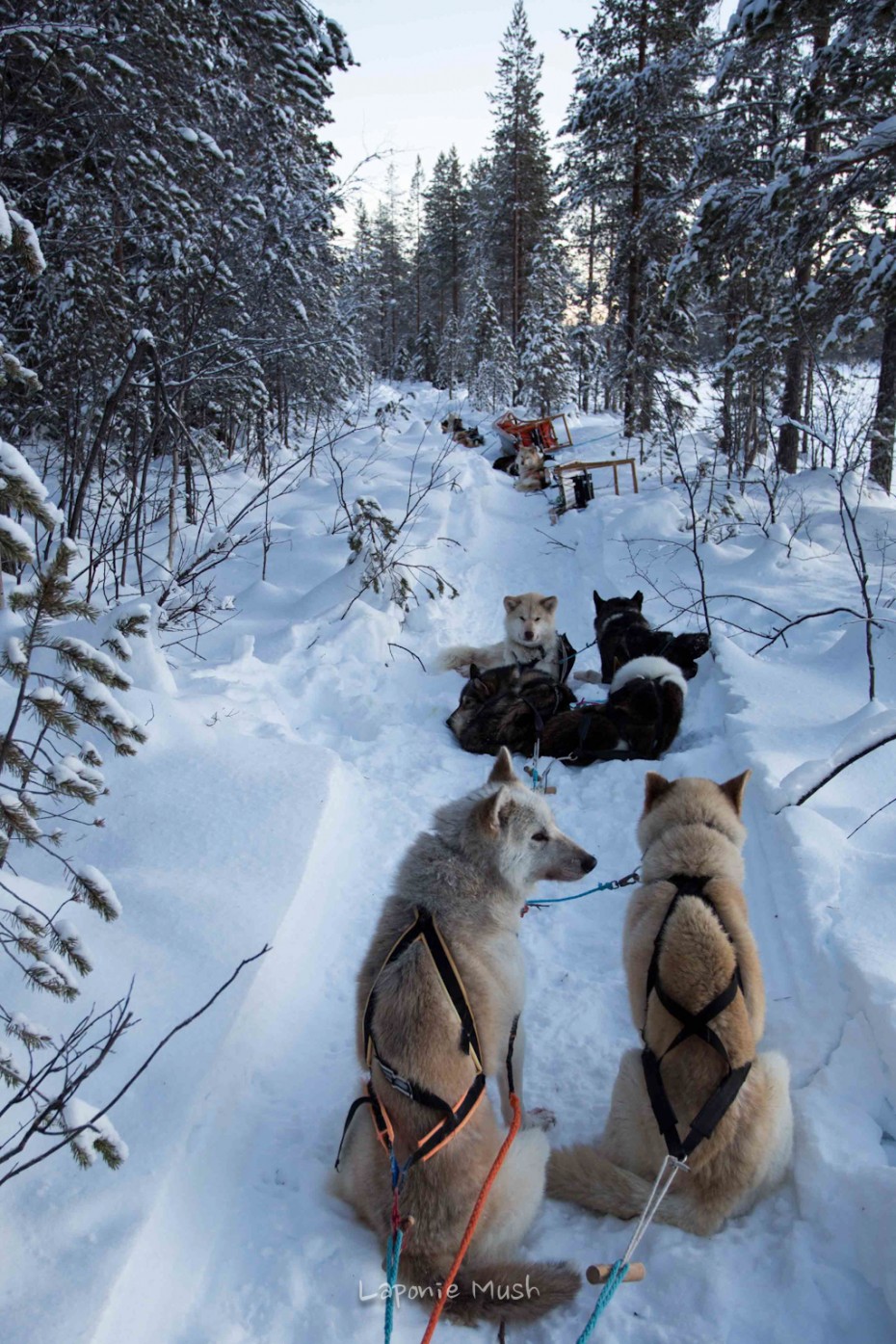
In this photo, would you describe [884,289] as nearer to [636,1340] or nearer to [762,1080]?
[762,1080]

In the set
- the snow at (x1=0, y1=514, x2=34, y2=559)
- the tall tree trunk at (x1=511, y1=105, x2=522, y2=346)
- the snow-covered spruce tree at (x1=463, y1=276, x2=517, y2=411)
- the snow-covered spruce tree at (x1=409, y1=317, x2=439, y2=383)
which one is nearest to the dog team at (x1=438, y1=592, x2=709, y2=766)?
the snow at (x1=0, y1=514, x2=34, y2=559)

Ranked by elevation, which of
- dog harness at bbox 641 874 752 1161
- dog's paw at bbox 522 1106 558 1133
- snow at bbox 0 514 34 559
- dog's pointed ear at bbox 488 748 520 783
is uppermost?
snow at bbox 0 514 34 559


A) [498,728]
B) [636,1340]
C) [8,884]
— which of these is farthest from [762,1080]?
[498,728]

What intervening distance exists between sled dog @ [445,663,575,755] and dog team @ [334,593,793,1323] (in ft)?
9.11

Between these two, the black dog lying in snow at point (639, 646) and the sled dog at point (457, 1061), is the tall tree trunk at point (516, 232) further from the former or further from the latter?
the sled dog at point (457, 1061)

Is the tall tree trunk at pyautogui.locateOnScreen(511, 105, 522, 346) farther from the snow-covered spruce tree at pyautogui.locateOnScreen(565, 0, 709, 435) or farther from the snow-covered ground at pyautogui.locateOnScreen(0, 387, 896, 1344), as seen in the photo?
the snow-covered ground at pyautogui.locateOnScreen(0, 387, 896, 1344)

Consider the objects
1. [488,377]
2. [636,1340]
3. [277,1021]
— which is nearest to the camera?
[636,1340]

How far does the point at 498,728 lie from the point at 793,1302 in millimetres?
4185

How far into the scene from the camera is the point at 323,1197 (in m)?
2.49

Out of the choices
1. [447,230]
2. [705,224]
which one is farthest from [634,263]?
[447,230]

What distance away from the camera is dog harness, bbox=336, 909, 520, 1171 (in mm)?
2113

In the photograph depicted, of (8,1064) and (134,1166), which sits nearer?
(8,1064)

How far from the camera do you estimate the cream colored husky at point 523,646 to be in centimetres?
730

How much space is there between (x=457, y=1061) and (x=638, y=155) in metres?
22.9
